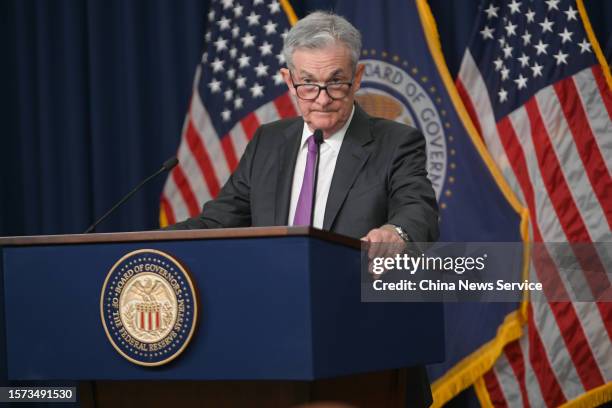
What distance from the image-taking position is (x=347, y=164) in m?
2.43

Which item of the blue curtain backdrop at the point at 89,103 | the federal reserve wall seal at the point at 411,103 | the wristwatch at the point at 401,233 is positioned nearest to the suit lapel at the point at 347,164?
the wristwatch at the point at 401,233

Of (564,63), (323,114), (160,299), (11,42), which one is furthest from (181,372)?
(11,42)

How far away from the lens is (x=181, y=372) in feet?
5.88

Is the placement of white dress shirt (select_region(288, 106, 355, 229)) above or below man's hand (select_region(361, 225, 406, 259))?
above

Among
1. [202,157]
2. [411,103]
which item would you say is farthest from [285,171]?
[202,157]

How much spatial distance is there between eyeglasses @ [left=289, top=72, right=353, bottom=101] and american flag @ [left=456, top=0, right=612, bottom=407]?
1.70 metres

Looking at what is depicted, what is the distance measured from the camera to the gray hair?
2.47 m

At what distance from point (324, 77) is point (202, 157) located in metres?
2.12

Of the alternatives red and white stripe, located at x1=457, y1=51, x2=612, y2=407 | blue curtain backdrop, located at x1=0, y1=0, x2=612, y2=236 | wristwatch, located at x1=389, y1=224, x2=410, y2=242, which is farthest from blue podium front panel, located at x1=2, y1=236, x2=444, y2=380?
blue curtain backdrop, located at x1=0, y1=0, x2=612, y2=236

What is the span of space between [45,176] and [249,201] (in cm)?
260

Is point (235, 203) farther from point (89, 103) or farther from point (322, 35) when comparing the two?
point (89, 103)

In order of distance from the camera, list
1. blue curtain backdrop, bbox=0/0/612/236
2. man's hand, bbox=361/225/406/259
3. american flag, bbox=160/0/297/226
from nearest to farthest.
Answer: man's hand, bbox=361/225/406/259
american flag, bbox=160/0/297/226
blue curtain backdrop, bbox=0/0/612/236

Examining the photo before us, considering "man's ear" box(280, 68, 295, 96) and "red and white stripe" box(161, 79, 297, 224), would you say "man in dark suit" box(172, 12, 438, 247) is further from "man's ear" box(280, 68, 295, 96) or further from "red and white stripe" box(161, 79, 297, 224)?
"red and white stripe" box(161, 79, 297, 224)

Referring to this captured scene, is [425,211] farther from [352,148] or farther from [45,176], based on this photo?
[45,176]
